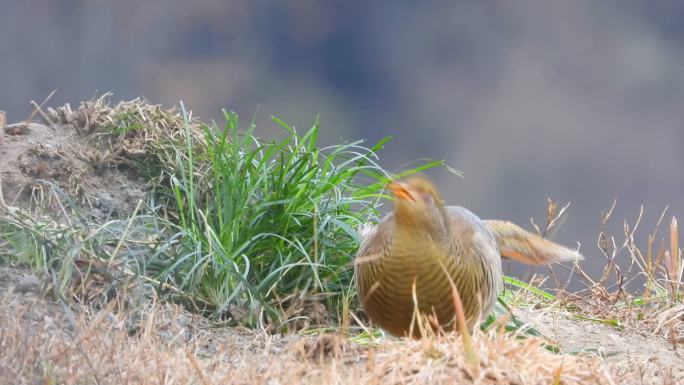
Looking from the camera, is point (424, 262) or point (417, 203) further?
point (424, 262)

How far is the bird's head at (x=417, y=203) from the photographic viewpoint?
11.4ft

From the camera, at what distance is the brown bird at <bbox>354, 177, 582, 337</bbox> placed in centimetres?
355

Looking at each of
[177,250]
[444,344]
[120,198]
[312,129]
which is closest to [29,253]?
[177,250]

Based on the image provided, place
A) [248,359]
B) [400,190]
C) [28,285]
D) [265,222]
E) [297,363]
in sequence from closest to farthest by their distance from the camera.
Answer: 1. [297,363]
2. [400,190]
3. [248,359]
4. [28,285]
5. [265,222]

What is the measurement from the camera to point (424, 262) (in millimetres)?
3695

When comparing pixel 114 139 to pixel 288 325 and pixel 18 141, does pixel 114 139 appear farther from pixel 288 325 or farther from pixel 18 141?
pixel 288 325

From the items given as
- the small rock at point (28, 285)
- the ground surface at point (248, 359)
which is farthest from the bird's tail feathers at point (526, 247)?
the small rock at point (28, 285)

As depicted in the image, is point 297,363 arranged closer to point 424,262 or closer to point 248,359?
point 248,359

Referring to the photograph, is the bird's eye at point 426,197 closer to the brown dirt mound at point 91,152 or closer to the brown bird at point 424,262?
the brown bird at point 424,262

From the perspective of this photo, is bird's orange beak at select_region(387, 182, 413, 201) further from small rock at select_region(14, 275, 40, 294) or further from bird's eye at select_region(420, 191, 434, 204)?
small rock at select_region(14, 275, 40, 294)

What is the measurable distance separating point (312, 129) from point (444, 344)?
3121 millimetres

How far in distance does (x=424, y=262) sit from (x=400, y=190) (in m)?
0.38

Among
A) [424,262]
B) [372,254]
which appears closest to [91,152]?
[372,254]

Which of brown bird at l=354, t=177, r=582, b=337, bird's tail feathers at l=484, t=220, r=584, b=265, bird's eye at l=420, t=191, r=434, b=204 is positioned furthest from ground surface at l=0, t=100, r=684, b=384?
bird's tail feathers at l=484, t=220, r=584, b=265
